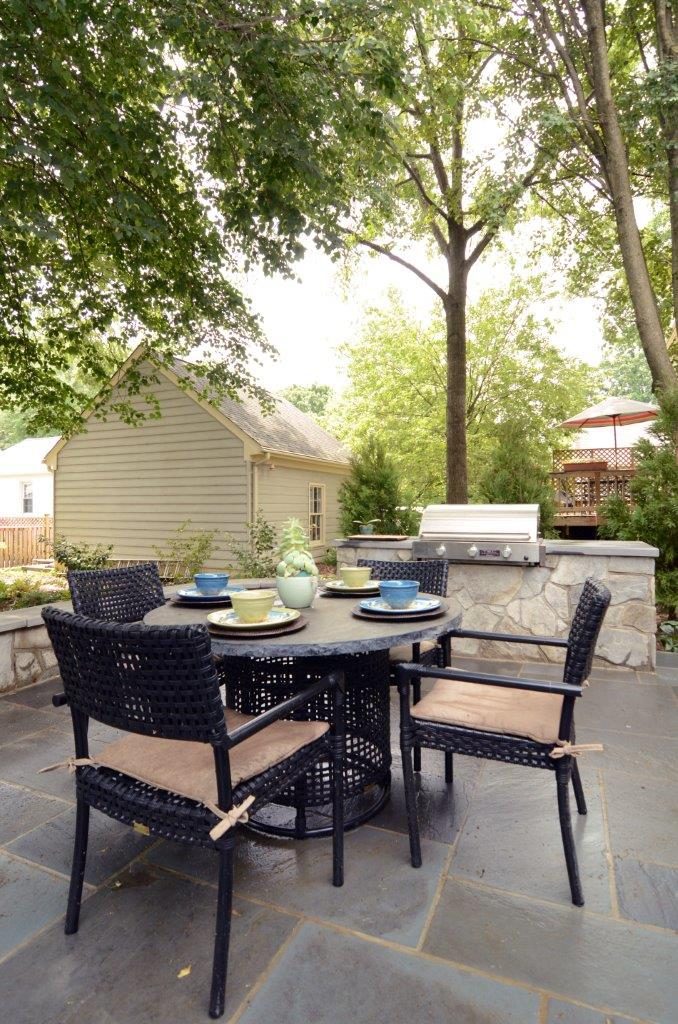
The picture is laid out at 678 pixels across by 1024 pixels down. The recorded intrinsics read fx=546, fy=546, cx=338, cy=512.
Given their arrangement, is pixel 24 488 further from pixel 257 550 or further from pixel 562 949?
pixel 562 949

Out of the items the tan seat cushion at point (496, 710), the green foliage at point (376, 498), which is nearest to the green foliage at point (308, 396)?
the green foliage at point (376, 498)

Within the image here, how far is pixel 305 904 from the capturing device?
157cm

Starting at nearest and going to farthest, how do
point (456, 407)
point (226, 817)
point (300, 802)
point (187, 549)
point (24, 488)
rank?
point (226, 817) → point (300, 802) → point (456, 407) → point (187, 549) → point (24, 488)

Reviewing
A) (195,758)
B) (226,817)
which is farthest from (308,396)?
(226,817)

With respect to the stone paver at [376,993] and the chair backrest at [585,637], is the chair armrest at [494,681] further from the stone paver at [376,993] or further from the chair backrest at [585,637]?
the stone paver at [376,993]

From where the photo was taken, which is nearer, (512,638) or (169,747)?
(169,747)

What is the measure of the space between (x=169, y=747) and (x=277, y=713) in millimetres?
376

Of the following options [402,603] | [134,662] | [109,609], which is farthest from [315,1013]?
[109,609]

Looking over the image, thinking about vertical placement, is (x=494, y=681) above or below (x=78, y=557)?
above

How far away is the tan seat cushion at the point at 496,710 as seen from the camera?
1.70 meters

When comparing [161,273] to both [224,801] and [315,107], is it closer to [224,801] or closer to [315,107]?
[315,107]

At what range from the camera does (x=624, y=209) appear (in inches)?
223

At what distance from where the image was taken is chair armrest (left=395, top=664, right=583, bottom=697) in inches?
62.1

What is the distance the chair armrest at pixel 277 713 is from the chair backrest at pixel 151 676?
4cm
